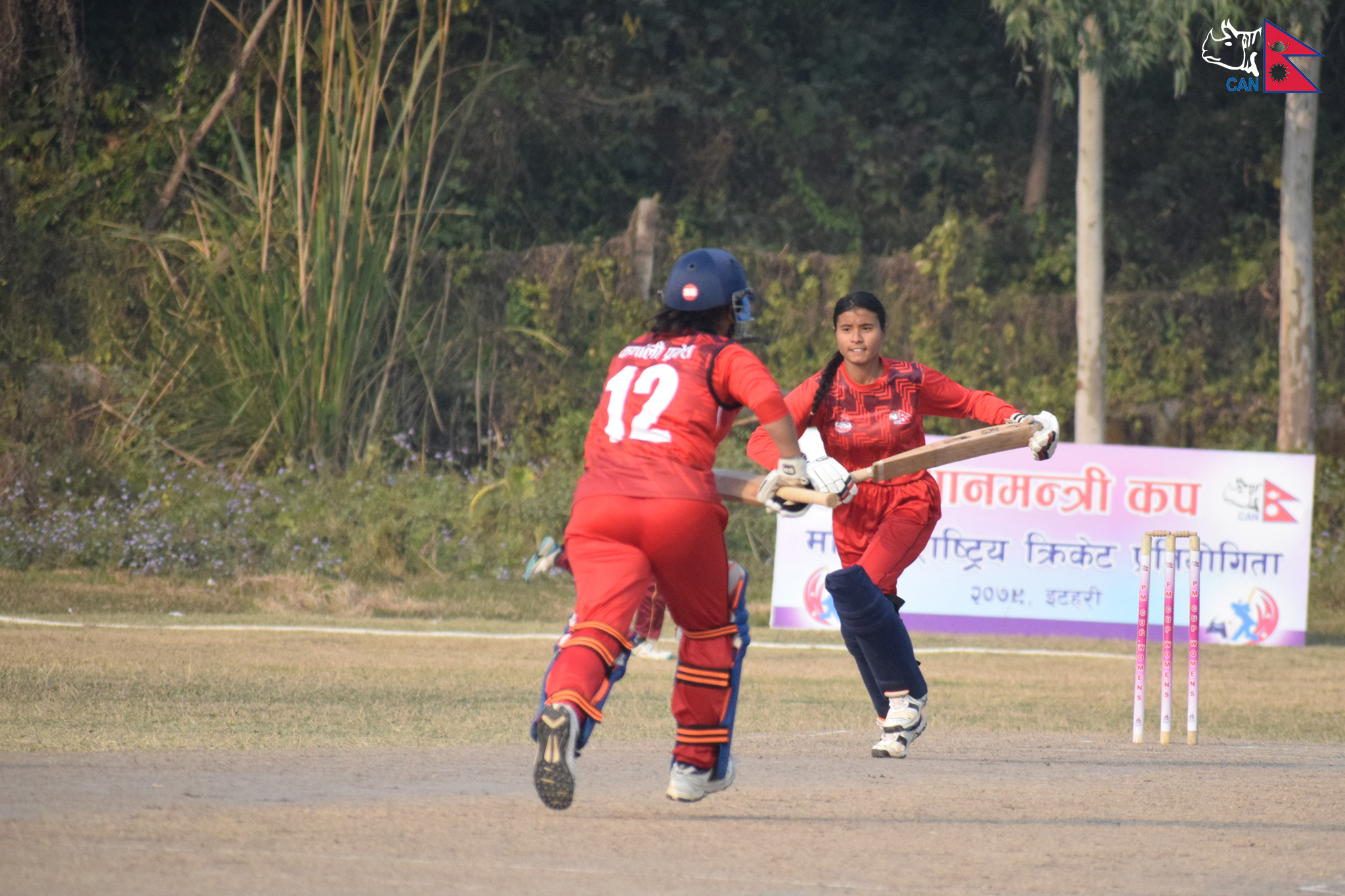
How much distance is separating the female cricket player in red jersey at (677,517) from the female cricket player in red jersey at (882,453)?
1.34 m

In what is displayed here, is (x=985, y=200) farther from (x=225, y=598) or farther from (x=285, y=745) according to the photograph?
(x=285, y=745)

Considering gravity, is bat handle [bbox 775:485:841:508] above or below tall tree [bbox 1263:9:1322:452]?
below

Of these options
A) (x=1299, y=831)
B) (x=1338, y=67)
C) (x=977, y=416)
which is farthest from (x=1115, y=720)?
(x=1338, y=67)

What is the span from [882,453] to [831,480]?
155cm

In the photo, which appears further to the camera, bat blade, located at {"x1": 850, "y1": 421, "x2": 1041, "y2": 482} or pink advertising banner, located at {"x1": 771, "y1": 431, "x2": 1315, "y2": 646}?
pink advertising banner, located at {"x1": 771, "y1": 431, "x2": 1315, "y2": 646}

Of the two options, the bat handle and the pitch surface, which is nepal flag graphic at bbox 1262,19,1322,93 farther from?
the bat handle

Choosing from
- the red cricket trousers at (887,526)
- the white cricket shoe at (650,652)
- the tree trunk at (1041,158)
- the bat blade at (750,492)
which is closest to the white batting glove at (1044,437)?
the red cricket trousers at (887,526)

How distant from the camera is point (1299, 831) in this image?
5309 millimetres

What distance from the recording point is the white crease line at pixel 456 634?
39.0 feet

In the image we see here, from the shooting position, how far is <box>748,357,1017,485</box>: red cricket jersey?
6770 millimetres

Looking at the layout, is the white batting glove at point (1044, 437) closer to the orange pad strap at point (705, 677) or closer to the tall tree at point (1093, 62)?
the orange pad strap at point (705, 677)

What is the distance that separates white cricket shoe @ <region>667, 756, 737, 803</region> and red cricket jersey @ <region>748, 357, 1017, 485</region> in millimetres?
1748

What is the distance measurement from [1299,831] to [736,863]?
6.64 ft

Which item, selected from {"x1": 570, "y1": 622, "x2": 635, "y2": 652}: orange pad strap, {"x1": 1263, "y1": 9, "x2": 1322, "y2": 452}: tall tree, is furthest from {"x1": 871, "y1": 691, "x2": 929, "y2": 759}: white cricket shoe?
{"x1": 1263, "y1": 9, "x2": 1322, "y2": 452}: tall tree
